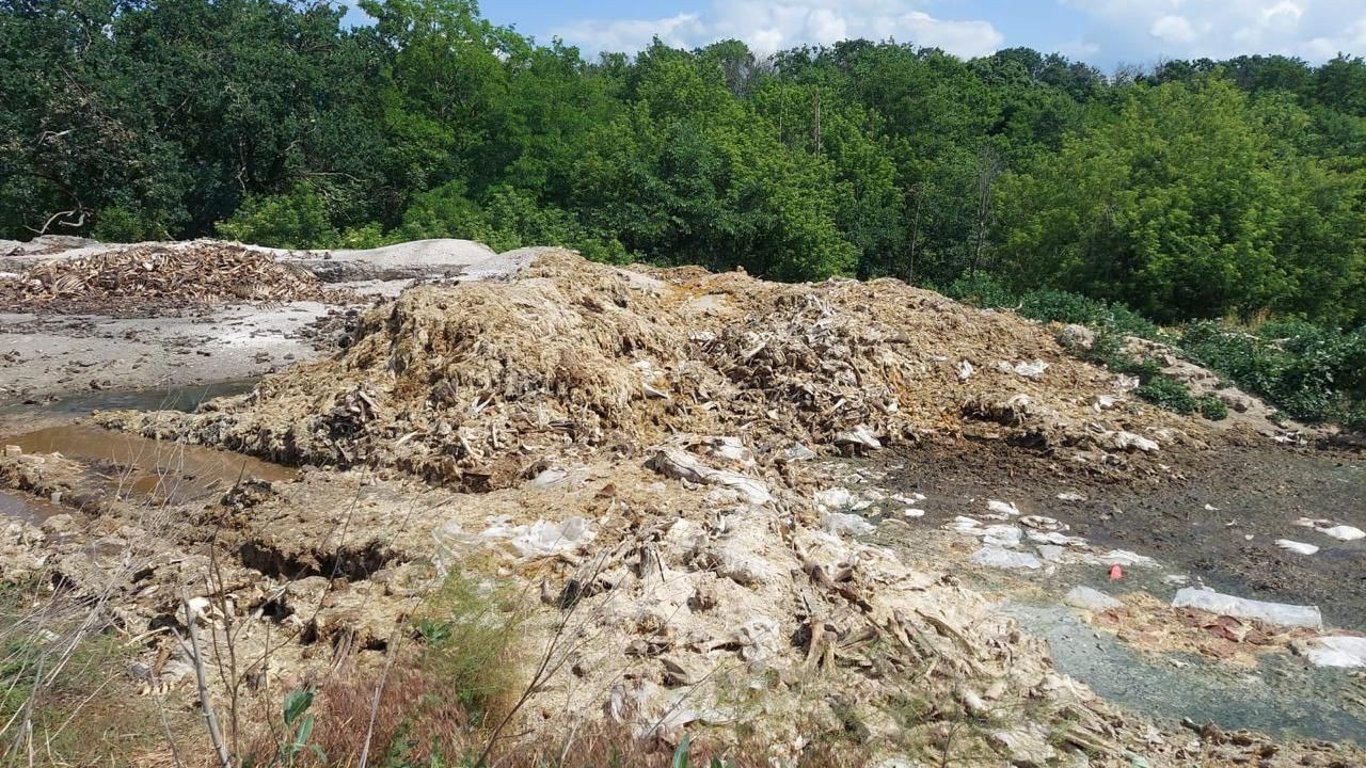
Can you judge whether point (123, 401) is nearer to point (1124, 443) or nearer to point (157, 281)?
point (157, 281)

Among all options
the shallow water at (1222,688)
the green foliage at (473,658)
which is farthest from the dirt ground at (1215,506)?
the green foliage at (473,658)

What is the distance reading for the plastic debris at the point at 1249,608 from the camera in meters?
5.73

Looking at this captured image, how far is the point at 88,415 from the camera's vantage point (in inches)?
417

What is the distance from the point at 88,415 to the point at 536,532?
7.20 metres

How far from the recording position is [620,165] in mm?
27500

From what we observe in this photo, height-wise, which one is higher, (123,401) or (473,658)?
(473,658)

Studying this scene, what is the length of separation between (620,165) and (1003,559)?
2249cm

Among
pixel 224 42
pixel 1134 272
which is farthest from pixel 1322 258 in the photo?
pixel 224 42

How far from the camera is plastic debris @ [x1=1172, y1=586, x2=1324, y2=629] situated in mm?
5730

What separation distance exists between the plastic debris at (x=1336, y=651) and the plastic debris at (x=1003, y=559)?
1.64 m

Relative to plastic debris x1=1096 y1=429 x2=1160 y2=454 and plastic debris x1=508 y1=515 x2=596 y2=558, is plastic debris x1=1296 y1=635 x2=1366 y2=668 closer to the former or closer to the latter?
plastic debris x1=1096 y1=429 x2=1160 y2=454

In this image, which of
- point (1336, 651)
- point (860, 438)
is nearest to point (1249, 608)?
point (1336, 651)

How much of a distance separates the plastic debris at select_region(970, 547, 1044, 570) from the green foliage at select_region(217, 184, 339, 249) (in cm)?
2021

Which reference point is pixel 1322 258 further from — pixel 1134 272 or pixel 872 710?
pixel 872 710
